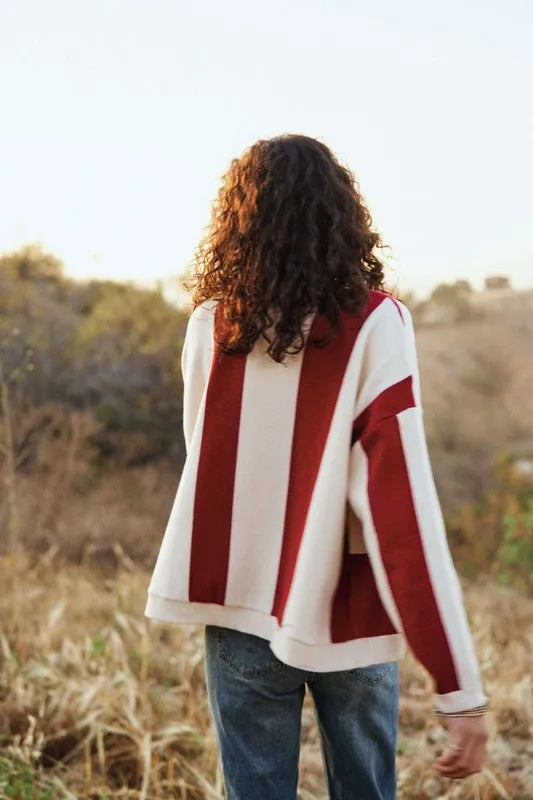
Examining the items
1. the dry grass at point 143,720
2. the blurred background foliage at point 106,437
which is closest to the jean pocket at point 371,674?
the dry grass at point 143,720

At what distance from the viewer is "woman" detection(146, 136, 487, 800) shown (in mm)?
1303

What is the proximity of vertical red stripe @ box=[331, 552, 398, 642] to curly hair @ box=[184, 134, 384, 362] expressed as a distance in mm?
382

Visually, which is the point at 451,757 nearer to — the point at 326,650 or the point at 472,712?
the point at 472,712

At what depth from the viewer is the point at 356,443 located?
Answer: 1362mm

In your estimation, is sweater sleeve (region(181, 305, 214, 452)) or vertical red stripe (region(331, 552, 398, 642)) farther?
sweater sleeve (region(181, 305, 214, 452))

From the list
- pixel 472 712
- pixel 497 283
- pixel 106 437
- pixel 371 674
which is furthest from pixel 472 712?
pixel 497 283

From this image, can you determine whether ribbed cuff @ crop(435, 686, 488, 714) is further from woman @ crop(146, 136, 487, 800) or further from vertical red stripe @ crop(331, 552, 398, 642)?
vertical red stripe @ crop(331, 552, 398, 642)

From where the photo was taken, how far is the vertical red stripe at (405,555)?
1279 millimetres

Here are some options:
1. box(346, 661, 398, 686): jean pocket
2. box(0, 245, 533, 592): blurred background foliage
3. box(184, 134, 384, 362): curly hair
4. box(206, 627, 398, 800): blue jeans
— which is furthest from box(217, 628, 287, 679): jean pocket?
box(0, 245, 533, 592): blurred background foliage

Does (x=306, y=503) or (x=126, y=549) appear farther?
(x=126, y=549)

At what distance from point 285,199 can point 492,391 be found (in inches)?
715

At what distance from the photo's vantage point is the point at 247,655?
4.88 ft

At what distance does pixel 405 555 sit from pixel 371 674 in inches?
10.9

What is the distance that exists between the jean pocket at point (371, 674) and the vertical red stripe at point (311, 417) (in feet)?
0.51
